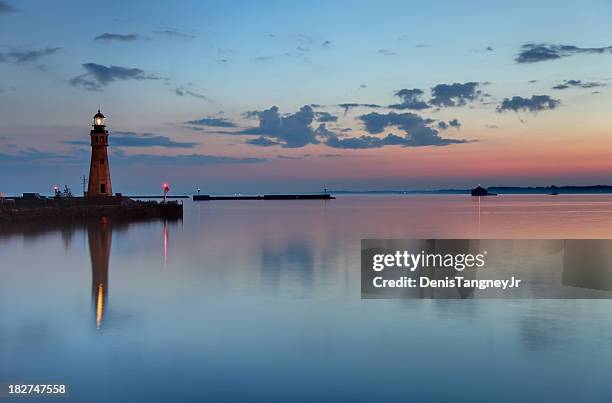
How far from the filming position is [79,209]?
56.7 m

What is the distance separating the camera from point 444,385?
384 inches

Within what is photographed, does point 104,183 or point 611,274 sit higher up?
point 104,183

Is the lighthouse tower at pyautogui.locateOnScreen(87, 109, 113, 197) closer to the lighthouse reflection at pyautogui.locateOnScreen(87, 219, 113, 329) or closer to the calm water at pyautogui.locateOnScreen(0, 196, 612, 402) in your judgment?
the lighthouse reflection at pyautogui.locateOnScreen(87, 219, 113, 329)

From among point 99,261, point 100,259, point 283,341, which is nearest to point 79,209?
point 100,259

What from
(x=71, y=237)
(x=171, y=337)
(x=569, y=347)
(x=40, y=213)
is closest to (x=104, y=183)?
(x=40, y=213)

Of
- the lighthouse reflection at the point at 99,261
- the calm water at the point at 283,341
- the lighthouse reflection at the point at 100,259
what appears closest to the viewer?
the calm water at the point at 283,341

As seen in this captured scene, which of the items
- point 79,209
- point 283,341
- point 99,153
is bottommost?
point 283,341

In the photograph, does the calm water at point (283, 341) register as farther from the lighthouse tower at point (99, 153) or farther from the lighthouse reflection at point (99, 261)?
Result: the lighthouse tower at point (99, 153)

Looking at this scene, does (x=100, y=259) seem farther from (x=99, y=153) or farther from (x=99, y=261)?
(x=99, y=153)

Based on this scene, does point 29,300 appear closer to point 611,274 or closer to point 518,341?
point 518,341

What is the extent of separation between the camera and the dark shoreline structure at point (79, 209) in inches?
2016

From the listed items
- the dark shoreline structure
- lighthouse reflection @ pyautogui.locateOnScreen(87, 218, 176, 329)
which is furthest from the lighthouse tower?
lighthouse reflection @ pyautogui.locateOnScreen(87, 218, 176, 329)

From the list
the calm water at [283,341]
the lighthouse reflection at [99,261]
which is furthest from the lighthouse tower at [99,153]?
the calm water at [283,341]

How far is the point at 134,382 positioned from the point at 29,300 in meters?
9.27
